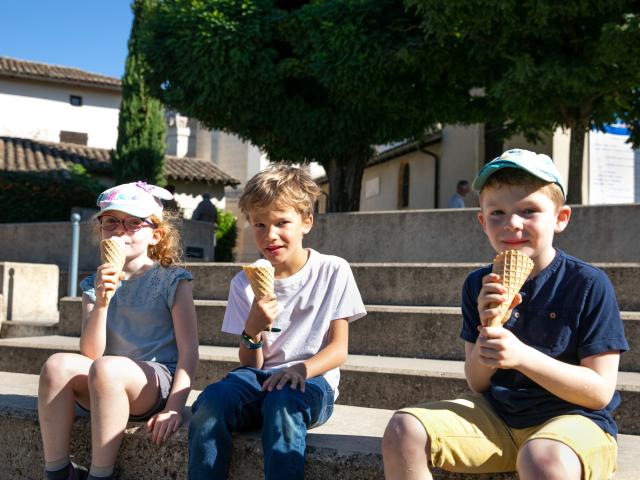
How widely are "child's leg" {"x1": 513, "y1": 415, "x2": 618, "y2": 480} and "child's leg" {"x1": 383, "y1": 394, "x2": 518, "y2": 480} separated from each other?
0.12m

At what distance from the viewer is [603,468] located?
2.11 m

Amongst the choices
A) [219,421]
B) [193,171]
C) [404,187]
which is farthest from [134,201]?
[193,171]

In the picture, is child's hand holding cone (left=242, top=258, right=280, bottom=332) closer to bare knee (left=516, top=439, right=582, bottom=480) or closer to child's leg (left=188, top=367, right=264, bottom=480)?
child's leg (left=188, top=367, right=264, bottom=480)

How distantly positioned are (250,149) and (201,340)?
31.9m

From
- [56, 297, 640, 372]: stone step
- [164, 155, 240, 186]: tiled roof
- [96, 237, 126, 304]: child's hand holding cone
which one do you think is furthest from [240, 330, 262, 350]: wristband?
[164, 155, 240, 186]: tiled roof

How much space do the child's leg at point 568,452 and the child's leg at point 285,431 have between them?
797 mm

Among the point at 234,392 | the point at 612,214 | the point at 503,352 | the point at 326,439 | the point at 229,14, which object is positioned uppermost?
the point at 229,14

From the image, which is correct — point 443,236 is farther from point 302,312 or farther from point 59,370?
point 59,370

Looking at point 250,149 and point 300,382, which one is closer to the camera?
point 300,382

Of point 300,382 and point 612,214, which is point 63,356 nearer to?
point 300,382

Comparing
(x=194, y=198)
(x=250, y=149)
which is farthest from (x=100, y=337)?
(x=250, y=149)

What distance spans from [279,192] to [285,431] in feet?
2.99

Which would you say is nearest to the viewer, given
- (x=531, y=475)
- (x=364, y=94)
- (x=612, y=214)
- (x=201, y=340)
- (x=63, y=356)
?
(x=531, y=475)

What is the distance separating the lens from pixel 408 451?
2.17m
